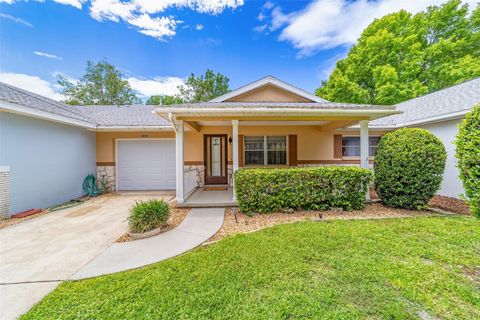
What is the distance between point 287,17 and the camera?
32.0 feet

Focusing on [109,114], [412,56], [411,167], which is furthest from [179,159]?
[412,56]

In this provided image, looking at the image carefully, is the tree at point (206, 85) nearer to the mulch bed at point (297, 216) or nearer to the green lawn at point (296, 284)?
the mulch bed at point (297, 216)

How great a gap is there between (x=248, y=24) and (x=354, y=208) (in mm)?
10736

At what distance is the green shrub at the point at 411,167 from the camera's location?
5379mm

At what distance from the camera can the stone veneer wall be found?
9203 millimetres

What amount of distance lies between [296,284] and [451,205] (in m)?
7.29

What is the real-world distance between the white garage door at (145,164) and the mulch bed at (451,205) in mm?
10410

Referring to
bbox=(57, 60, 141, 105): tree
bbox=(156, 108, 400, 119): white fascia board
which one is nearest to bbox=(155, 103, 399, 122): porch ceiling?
bbox=(156, 108, 400, 119): white fascia board

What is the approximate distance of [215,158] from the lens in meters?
9.45

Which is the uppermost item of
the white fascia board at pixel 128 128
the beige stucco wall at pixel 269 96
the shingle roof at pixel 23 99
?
the beige stucco wall at pixel 269 96

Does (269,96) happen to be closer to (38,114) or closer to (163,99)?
(38,114)

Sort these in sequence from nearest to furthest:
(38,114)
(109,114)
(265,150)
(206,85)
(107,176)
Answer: (38,114) < (107,176) < (265,150) < (109,114) < (206,85)

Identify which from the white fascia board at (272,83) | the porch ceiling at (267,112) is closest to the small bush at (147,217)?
the porch ceiling at (267,112)

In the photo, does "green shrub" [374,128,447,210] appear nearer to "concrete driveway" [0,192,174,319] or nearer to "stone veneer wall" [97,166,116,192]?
"concrete driveway" [0,192,174,319]
